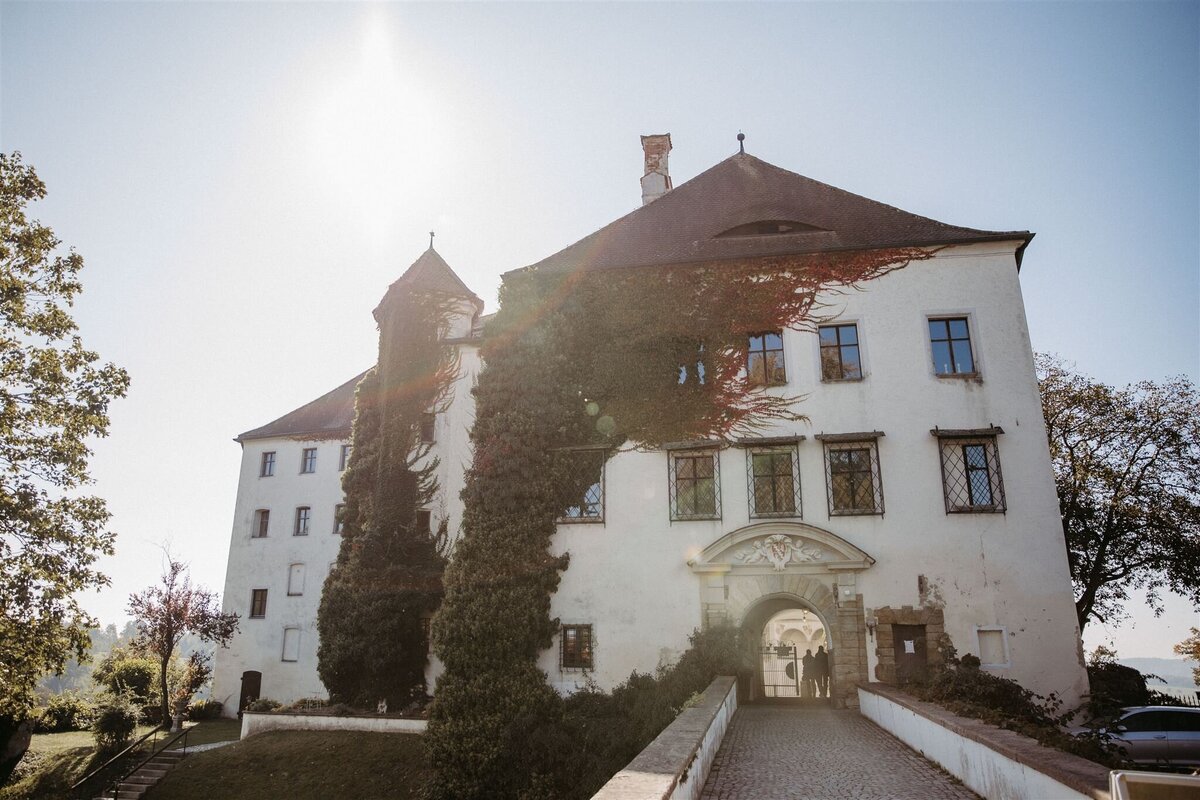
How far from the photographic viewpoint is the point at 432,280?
26.6 m

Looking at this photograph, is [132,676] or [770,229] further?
[132,676]

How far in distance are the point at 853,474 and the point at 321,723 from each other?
1642 cm

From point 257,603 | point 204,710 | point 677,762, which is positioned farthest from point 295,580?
point 677,762

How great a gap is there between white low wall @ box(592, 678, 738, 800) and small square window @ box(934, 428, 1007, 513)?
373 inches

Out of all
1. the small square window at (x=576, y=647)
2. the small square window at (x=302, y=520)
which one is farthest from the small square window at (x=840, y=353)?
the small square window at (x=302, y=520)

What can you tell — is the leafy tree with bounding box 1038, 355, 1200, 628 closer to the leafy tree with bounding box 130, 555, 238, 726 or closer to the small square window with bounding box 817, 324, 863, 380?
the small square window with bounding box 817, 324, 863, 380

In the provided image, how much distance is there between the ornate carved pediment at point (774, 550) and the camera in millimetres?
17828

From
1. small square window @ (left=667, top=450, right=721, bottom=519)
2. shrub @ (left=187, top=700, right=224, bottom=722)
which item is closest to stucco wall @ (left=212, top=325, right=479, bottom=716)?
shrub @ (left=187, top=700, right=224, bottom=722)

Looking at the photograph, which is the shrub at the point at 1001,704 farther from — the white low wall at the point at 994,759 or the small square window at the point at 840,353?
the small square window at the point at 840,353

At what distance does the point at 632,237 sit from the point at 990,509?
12142mm

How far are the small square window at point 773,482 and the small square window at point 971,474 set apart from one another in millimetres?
3587

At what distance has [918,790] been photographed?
850 cm

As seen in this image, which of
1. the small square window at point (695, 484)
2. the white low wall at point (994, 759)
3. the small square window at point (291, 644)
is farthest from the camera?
the small square window at point (291, 644)

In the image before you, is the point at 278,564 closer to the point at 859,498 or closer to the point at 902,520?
the point at 859,498
